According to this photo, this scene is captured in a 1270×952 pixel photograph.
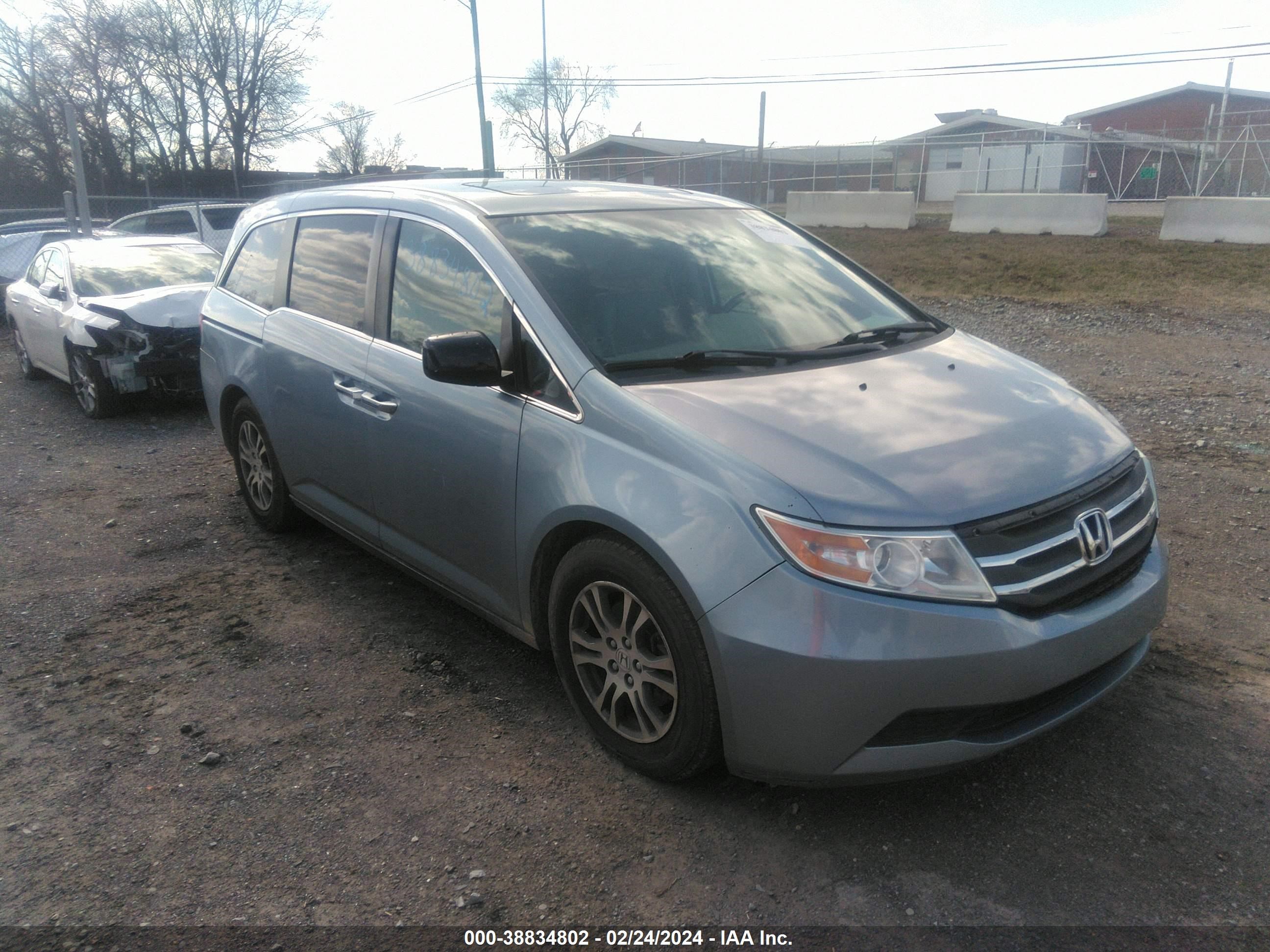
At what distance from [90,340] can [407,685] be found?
247 inches

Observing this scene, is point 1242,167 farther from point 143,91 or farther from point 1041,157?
point 143,91

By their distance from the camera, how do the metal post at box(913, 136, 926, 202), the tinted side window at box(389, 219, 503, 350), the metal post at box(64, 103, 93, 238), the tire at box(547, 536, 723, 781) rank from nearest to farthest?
the tire at box(547, 536, 723, 781)
the tinted side window at box(389, 219, 503, 350)
the metal post at box(64, 103, 93, 238)
the metal post at box(913, 136, 926, 202)

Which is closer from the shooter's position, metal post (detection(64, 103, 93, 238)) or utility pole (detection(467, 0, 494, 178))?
metal post (detection(64, 103, 93, 238))

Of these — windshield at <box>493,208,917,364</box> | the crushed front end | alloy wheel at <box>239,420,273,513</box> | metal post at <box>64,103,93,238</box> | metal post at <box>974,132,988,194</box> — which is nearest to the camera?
windshield at <box>493,208,917,364</box>

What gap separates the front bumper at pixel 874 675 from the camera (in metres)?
2.44

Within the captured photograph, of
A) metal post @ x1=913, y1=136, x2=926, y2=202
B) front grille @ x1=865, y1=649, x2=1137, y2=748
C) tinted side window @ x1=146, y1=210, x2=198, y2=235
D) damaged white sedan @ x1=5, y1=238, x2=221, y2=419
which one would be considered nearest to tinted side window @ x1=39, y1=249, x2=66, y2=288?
damaged white sedan @ x1=5, y1=238, x2=221, y2=419

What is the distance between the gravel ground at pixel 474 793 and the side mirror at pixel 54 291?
5.16 meters

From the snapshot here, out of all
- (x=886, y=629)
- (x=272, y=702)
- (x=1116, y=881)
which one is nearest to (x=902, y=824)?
(x=1116, y=881)

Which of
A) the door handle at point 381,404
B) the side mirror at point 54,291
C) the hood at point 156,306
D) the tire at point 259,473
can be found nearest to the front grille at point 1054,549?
the door handle at point 381,404

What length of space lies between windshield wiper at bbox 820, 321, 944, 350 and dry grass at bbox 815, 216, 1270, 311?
8856mm

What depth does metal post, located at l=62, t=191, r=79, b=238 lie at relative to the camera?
51.8 ft

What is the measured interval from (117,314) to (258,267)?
398cm

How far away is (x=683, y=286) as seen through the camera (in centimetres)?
362

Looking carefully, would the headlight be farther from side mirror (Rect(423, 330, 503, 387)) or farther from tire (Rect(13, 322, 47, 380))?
tire (Rect(13, 322, 47, 380))
